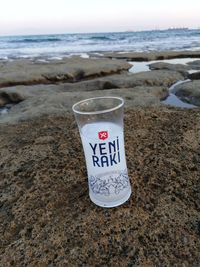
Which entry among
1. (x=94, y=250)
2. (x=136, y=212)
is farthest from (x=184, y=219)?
(x=94, y=250)

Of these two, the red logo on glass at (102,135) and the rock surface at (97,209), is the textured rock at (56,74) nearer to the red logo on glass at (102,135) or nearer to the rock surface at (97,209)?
the rock surface at (97,209)

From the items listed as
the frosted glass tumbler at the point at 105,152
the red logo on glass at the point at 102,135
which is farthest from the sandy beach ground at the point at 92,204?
the red logo on glass at the point at 102,135

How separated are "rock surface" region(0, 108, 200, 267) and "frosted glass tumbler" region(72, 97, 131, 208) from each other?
0.12 metres

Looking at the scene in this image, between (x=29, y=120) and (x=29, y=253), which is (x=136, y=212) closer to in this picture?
(x=29, y=253)

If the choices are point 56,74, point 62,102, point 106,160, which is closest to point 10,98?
point 62,102

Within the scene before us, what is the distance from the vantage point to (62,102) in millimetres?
Result: 3596

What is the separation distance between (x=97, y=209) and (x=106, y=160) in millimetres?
283

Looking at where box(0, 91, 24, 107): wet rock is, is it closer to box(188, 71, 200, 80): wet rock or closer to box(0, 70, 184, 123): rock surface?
box(0, 70, 184, 123): rock surface

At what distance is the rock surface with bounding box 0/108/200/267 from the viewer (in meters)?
1.11

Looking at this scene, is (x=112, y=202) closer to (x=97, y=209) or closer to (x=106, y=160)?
(x=97, y=209)

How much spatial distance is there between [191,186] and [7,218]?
101cm

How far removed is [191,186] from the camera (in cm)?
147

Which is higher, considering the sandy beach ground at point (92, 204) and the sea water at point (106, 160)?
the sea water at point (106, 160)

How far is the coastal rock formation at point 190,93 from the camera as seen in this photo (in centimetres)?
376
